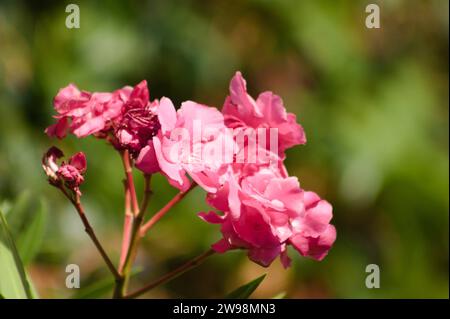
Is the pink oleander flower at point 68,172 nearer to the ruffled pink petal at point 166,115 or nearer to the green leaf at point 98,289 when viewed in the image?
the ruffled pink petal at point 166,115

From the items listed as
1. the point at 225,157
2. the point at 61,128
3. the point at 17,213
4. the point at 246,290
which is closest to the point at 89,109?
the point at 61,128

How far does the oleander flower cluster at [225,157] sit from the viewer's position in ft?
2.93

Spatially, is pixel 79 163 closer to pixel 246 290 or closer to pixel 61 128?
pixel 61 128

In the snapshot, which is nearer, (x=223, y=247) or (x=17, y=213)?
(x=223, y=247)

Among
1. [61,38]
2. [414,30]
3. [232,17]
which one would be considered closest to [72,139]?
[61,38]

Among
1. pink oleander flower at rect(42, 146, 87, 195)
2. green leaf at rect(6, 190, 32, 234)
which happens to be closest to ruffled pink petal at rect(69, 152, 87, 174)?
pink oleander flower at rect(42, 146, 87, 195)

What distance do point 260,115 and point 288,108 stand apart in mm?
1845

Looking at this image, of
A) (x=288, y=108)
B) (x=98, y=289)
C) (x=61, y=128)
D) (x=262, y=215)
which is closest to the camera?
(x=262, y=215)

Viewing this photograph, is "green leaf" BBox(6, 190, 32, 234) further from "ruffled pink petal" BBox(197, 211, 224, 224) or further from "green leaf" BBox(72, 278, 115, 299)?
"ruffled pink petal" BBox(197, 211, 224, 224)

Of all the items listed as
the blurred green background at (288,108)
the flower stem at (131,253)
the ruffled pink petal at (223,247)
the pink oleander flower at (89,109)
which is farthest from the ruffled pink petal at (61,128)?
the blurred green background at (288,108)

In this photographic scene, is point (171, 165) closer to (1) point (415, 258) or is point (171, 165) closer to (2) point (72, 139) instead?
(2) point (72, 139)

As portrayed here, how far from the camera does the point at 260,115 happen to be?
0.96 m

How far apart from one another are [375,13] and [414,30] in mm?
324
